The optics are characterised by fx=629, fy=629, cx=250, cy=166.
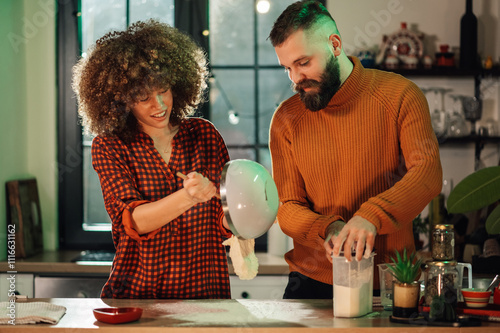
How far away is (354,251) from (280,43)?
61 centimetres

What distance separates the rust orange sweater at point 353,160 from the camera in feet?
5.72

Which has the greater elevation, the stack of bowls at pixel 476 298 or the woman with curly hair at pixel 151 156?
the woman with curly hair at pixel 151 156

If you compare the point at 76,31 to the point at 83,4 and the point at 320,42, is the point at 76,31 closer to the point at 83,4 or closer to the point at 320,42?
the point at 83,4

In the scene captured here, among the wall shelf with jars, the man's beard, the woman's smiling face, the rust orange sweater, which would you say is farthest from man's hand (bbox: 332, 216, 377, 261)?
the wall shelf with jars

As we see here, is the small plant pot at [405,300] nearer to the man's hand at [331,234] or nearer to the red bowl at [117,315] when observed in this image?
the man's hand at [331,234]

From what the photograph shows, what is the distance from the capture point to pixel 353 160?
1.81m

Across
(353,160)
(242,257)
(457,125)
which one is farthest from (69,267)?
(457,125)

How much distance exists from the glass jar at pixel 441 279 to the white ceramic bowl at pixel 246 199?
1.41 ft

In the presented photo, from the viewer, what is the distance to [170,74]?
6.09ft

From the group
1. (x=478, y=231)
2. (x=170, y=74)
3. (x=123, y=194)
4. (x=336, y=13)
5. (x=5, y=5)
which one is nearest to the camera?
(x=123, y=194)

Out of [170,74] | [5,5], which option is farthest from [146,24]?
[5,5]

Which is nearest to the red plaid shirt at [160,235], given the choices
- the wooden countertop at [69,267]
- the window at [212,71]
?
the wooden countertop at [69,267]

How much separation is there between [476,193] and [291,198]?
0.65 metres

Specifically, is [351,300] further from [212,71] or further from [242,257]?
[212,71]
